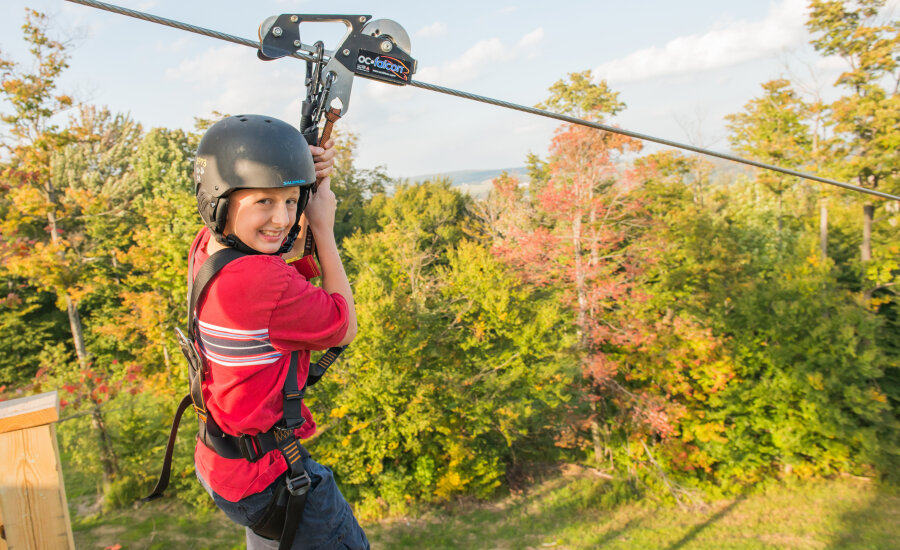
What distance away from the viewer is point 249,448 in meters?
1.88

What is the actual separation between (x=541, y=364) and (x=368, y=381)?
5.04 metres

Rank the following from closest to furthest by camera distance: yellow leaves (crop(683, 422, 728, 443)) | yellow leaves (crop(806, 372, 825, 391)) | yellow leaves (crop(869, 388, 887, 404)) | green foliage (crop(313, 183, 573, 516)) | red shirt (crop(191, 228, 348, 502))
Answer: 1. red shirt (crop(191, 228, 348, 502))
2. green foliage (crop(313, 183, 573, 516))
3. yellow leaves (crop(869, 388, 887, 404))
4. yellow leaves (crop(683, 422, 728, 443))
5. yellow leaves (crop(806, 372, 825, 391))

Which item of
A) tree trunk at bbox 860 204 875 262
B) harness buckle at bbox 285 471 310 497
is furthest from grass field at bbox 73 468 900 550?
harness buckle at bbox 285 471 310 497

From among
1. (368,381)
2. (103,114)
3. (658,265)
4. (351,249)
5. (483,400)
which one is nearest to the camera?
(368,381)

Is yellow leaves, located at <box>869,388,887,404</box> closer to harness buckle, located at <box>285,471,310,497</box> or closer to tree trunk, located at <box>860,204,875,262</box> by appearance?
tree trunk, located at <box>860,204,875,262</box>

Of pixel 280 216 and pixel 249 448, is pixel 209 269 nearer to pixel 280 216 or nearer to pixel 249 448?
pixel 280 216

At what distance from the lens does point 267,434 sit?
6.16ft

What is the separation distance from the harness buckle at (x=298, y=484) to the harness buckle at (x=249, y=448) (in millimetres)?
133

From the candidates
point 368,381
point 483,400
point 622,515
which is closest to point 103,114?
point 368,381

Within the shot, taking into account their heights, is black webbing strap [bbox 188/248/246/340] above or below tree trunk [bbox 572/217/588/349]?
above

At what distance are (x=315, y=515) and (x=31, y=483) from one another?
3.47ft

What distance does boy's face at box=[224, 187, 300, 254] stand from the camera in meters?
1.85

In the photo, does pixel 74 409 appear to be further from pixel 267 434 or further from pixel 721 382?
pixel 721 382

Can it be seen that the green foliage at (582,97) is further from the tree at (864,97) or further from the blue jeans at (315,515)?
the blue jeans at (315,515)
